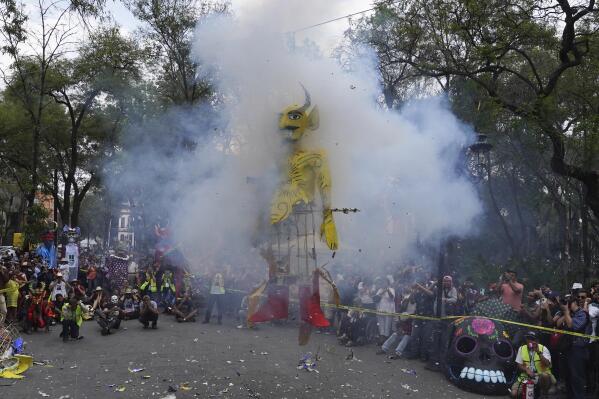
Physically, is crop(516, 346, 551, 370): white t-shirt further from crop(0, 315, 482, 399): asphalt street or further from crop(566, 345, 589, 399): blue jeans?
crop(0, 315, 482, 399): asphalt street

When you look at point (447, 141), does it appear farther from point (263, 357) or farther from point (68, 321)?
point (68, 321)

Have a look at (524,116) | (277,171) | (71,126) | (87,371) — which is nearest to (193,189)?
(277,171)

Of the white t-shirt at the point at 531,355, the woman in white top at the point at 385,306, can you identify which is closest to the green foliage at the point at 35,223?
the woman in white top at the point at 385,306

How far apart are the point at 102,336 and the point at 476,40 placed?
1225 centimetres

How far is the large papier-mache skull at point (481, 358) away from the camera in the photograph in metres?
8.72

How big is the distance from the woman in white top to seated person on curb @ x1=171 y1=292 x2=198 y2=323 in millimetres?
5186

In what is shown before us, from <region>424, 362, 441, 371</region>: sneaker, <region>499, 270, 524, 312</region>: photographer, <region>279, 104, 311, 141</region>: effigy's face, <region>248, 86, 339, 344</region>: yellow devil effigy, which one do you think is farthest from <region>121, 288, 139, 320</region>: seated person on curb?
<region>499, 270, 524, 312</region>: photographer

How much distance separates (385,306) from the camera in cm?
1205

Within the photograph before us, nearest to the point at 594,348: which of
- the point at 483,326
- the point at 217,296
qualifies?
the point at 483,326

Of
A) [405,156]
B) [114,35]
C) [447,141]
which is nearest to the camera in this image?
[405,156]

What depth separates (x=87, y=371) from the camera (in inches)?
364

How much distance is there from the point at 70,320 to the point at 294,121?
7528 mm

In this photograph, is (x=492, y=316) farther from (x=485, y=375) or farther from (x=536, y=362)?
(x=536, y=362)

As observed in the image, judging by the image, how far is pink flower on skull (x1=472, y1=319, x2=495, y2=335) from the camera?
357 inches
